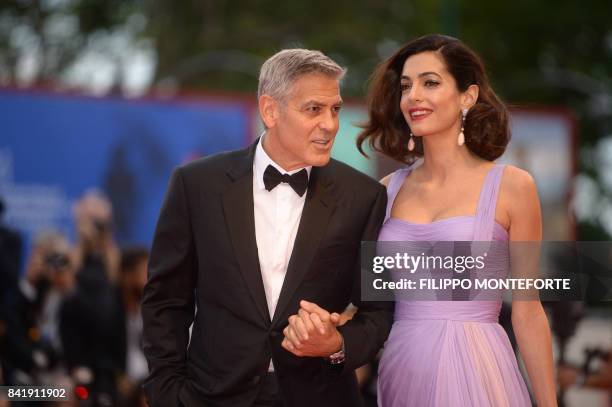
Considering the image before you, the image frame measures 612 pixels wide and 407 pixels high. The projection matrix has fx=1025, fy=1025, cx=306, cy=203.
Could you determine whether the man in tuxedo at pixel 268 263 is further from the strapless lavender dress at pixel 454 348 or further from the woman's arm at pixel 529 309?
the woman's arm at pixel 529 309

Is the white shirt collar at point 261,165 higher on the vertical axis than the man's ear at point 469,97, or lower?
lower

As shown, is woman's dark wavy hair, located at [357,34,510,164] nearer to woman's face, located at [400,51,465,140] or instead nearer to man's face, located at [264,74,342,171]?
woman's face, located at [400,51,465,140]

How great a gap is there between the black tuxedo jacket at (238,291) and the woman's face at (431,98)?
47cm

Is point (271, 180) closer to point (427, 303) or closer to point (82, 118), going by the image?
point (427, 303)

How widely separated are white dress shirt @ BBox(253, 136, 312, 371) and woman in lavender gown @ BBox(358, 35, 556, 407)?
0.54 m

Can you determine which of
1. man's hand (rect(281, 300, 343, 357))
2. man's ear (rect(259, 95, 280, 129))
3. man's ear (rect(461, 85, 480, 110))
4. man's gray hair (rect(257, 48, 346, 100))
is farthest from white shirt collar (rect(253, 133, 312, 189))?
A: man's ear (rect(461, 85, 480, 110))

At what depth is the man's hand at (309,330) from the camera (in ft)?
12.2

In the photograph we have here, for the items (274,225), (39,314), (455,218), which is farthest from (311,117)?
(39,314)

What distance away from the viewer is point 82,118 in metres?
14.1

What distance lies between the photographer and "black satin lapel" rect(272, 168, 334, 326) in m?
4.01

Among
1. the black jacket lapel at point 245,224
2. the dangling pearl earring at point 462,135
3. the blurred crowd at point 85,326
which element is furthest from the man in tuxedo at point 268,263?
the blurred crowd at point 85,326

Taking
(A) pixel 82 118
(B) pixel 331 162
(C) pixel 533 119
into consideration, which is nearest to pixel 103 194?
(A) pixel 82 118

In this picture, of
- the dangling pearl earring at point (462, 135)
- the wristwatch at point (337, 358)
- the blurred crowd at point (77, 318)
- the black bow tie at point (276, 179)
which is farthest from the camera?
the blurred crowd at point (77, 318)

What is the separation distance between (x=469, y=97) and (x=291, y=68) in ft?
3.05
